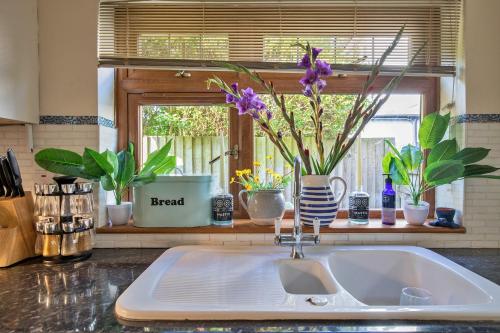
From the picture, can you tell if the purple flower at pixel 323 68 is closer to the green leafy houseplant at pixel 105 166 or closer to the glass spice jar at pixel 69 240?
the green leafy houseplant at pixel 105 166

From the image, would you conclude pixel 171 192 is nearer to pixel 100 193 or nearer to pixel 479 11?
pixel 100 193

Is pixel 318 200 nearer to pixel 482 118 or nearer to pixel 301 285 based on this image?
pixel 301 285

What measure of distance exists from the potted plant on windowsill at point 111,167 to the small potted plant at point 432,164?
106cm

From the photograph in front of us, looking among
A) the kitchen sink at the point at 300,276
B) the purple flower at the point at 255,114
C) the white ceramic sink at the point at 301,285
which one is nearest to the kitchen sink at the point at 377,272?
the white ceramic sink at the point at 301,285

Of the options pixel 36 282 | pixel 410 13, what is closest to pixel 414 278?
pixel 410 13

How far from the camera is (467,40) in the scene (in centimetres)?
144

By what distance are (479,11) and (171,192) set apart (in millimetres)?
1639

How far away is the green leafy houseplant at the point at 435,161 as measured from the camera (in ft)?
4.22

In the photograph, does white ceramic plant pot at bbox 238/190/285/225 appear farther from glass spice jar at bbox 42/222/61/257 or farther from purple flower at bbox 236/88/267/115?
glass spice jar at bbox 42/222/61/257

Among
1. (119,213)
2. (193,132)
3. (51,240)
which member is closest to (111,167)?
(119,213)

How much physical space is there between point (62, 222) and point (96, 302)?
1.54 ft

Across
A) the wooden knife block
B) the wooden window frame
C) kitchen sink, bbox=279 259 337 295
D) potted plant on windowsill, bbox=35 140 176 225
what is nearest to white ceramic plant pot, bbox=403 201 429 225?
the wooden window frame

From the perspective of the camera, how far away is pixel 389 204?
146cm

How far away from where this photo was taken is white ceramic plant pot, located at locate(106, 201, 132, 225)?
Answer: 1424 mm
